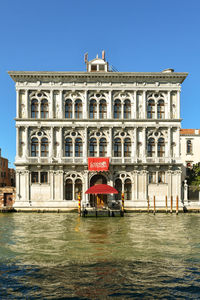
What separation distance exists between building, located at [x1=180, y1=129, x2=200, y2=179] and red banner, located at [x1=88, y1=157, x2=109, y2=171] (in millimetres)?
14945

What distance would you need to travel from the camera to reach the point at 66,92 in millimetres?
33594

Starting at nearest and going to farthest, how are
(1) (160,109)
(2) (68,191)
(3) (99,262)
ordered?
(3) (99,262)
(2) (68,191)
(1) (160,109)

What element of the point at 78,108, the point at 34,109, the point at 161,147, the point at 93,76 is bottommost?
the point at 161,147

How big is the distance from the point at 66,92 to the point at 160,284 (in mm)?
25958

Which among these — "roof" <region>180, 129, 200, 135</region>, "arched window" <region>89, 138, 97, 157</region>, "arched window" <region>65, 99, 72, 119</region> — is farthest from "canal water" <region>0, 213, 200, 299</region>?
"roof" <region>180, 129, 200, 135</region>

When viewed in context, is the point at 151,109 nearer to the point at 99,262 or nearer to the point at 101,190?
the point at 101,190

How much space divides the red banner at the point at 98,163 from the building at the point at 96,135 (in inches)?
4.0

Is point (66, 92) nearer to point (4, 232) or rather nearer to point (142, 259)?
point (4, 232)

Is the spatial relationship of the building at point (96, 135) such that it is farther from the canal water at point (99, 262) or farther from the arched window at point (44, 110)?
the canal water at point (99, 262)

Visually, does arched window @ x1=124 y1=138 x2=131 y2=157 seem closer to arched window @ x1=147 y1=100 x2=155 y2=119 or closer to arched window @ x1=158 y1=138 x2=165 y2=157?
arched window @ x1=158 y1=138 x2=165 y2=157

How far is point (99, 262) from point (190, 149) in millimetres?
32910

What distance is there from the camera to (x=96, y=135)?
33.4 m

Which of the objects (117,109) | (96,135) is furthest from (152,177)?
(117,109)

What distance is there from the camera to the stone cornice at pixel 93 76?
33.0 metres
